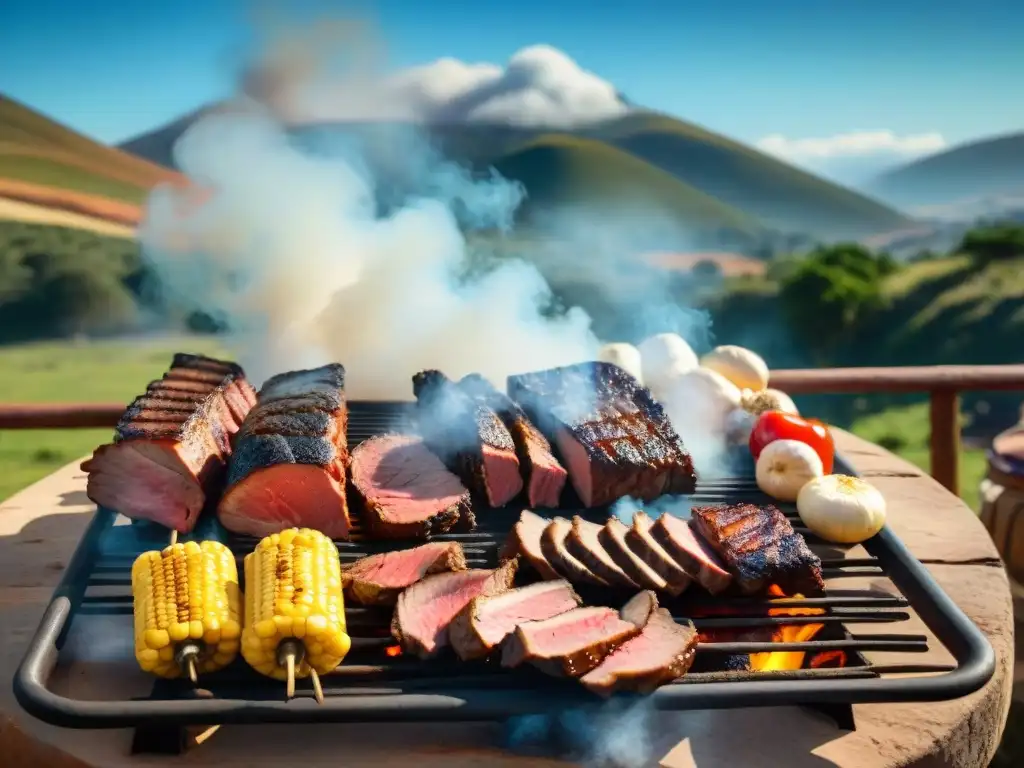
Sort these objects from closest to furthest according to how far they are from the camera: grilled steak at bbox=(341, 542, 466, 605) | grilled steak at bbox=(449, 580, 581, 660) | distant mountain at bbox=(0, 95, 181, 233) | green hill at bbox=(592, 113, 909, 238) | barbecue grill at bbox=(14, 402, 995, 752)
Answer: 1. barbecue grill at bbox=(14, 402, 995, 752)
2. grilled steak at bbox=(449, 580, 581, 660)
3. grilled steak at bbox=(341, 542, 466, 605)
4. distant mountain at bbox=(0, 95, 181, 233)
5. green hill at bbox=(592, 113, 909, 238)

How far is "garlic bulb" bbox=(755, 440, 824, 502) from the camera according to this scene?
3963 millimetres

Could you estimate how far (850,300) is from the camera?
2486 cm

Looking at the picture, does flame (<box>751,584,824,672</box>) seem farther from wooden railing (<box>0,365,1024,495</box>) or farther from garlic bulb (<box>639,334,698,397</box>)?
wooden railing (<box>0,365,1024,495</box>)

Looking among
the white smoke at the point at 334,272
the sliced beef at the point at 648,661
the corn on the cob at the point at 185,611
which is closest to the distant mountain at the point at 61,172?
the white smoke at the point at 334,272

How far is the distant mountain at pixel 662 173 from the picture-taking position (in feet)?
74.2

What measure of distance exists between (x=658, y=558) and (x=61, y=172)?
74.4 feet

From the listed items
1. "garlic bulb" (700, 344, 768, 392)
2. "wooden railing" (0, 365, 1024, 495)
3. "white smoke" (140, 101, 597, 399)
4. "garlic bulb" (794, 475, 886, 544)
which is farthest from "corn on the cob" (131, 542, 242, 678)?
"garlic bulb" (700, 344, 768, 392)

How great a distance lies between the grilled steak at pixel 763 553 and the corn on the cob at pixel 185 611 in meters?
1.63

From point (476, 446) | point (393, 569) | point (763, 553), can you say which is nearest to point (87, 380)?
point (476, 446)

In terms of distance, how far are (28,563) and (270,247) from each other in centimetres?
275

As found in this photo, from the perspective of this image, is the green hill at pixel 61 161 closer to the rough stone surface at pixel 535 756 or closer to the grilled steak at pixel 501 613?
the rough stone surface at pixel 535 756

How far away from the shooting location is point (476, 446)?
3967mm

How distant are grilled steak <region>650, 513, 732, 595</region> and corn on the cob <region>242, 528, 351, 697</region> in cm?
118

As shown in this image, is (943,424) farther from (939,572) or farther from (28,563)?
(28,563)
